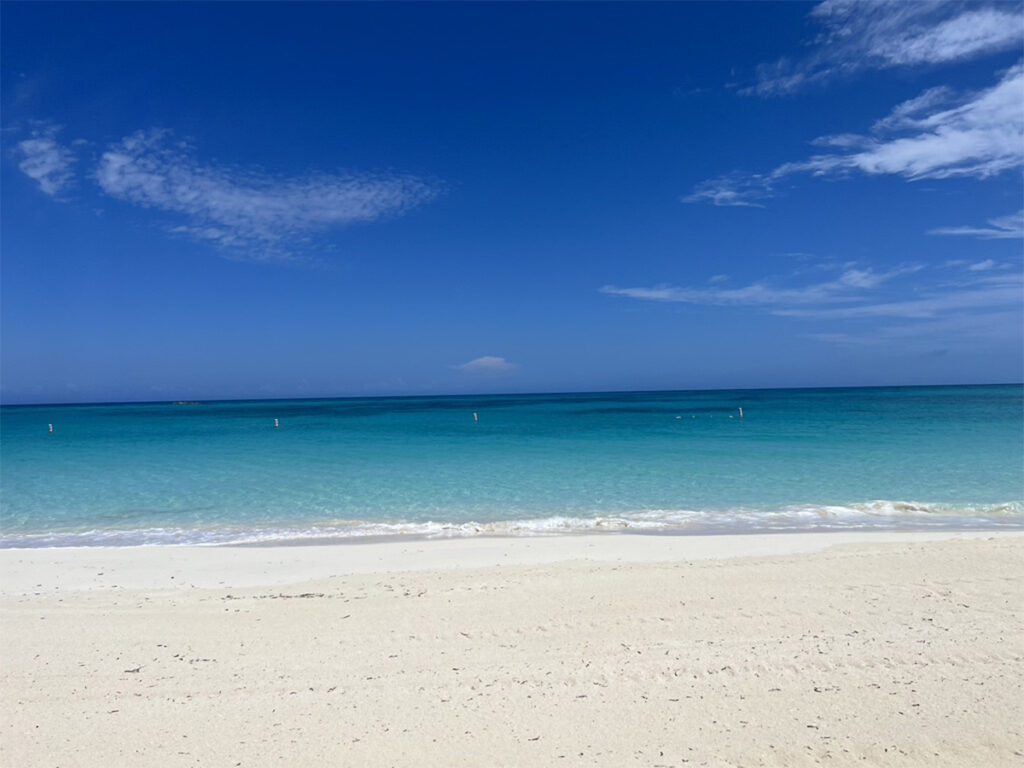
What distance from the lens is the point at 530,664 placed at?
5.40m

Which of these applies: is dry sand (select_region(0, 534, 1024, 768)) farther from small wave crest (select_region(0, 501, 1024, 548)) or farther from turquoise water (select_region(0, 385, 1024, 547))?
turquoise water (select_region(0, 385, 1024, 547))

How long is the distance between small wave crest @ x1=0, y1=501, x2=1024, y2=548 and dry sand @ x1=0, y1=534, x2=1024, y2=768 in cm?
262

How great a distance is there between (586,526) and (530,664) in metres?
6.73

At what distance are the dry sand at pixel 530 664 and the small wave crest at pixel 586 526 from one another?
2.62 meters

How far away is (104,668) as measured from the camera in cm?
556

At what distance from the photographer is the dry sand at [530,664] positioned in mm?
A: 4219

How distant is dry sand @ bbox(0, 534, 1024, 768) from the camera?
166 inches

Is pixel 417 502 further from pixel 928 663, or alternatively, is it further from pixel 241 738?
pixel 928 663

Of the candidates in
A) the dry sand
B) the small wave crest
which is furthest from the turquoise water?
the dry sand

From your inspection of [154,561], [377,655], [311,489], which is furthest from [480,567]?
[311,489]

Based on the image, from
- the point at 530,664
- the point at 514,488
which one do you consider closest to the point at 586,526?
the point at 514,488

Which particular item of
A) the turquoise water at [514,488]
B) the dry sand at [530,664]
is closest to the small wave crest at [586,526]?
the turquoise water at [514,488]

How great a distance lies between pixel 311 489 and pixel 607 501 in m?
8.54

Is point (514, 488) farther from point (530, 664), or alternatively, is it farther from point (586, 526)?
point (530, 664)
